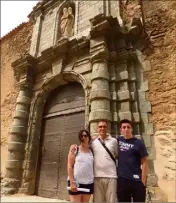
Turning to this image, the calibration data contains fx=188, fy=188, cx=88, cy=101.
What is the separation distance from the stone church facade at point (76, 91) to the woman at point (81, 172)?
153 cm

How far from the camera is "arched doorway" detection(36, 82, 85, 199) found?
488cm

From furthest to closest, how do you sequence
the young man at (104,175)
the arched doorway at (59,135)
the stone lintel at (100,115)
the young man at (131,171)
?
the arched doorway at (59,135)
the stone lintel at (100,115)
the young man at (104,175)
the young man at (131,171)

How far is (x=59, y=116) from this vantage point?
5547mm

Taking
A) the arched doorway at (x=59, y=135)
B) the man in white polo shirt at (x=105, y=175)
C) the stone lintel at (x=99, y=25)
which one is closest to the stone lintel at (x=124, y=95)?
the arched doorway at (x=59, y=135)

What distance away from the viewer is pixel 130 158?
2.22 meters

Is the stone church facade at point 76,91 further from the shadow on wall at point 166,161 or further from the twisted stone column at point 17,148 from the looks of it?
the shadow on wall at point 166,161

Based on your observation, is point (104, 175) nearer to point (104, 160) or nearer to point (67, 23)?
point (104, 160)

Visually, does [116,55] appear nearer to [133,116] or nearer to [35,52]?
[133,116]

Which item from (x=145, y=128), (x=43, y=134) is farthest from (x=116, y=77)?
(x=43, y=134)

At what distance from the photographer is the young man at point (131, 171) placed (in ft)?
6.94

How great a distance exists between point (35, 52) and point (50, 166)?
4113 mm

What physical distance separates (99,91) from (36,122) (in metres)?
2.52

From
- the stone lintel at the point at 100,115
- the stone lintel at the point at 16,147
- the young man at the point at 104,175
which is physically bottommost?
the young man at the point at 104,175

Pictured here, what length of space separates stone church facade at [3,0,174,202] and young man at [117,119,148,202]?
1503mm
